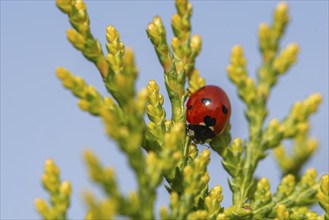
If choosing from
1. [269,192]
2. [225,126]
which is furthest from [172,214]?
[225,126]

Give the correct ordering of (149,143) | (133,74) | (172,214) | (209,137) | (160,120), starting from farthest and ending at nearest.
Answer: (209,137)
(160,120)
(149,143)
(172,214)
(133,74)

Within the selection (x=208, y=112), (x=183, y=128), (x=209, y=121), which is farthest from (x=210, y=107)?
(x=183, y=128)

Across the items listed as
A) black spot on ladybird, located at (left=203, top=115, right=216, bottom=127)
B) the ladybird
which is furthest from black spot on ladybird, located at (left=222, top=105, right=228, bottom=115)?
black spot on ladybird, located at (left=203, top=115, right=216, bottom=127)

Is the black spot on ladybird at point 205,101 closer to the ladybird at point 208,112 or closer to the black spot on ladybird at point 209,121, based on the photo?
the ladybird at point 208,112

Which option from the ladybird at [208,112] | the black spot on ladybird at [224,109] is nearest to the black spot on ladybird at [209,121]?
the ladybird at [208,112]

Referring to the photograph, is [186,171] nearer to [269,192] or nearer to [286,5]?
[269,192]

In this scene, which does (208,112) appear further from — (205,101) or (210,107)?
(205,101)
